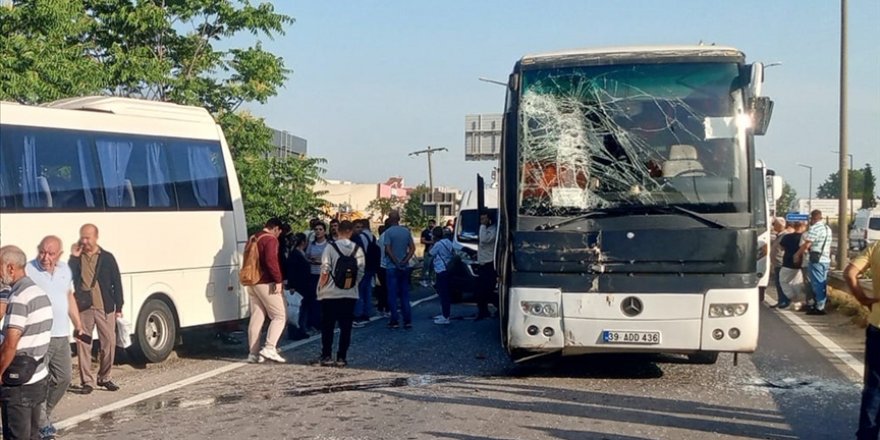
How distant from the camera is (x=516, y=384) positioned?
10992mm

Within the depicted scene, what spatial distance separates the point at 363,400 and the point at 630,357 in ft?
14.3

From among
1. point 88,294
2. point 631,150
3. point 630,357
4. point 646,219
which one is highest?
point 631,150

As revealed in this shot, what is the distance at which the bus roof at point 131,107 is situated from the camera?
42.4ft

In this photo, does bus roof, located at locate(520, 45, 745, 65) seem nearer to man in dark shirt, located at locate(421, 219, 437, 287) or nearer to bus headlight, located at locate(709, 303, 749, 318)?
bus headlight, located at locate(709, 303, 749, 318)

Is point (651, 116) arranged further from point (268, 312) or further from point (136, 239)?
point (136, 239)

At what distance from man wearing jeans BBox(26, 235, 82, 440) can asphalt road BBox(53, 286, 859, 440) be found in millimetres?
431

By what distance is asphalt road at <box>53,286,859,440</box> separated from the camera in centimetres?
863

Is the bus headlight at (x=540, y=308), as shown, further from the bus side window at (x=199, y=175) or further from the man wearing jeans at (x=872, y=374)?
the bus side window at (x=199, y=175)

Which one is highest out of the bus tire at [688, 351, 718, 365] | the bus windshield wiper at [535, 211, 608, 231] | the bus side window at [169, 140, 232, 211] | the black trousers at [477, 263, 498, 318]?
the bus side window at [169, 140, 232, 211]

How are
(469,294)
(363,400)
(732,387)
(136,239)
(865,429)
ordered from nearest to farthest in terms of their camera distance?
(865,429)
(363,400)
(732,387)
(136,239)
(469,294)

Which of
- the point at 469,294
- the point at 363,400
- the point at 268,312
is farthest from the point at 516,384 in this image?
the point at 469,294

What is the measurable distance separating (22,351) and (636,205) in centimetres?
598

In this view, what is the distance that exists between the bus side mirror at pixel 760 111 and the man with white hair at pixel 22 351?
6.85m

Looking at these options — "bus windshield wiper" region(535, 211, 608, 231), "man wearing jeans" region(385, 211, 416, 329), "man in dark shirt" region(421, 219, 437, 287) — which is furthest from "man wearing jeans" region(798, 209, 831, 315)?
"man in dark shirt" region(421, 219, 437, 287)
